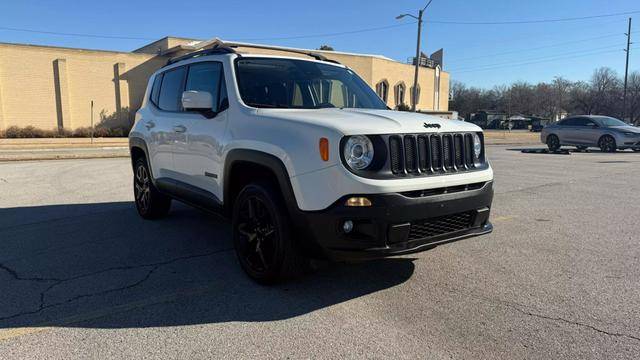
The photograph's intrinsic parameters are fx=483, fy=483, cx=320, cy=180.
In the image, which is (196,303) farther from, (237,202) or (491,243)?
(491,243)

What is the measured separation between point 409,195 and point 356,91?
214 cm

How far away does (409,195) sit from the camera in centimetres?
359

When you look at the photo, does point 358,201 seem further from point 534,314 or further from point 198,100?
point 198,100

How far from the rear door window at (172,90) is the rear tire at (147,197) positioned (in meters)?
1.01

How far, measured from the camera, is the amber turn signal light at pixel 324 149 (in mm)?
3478

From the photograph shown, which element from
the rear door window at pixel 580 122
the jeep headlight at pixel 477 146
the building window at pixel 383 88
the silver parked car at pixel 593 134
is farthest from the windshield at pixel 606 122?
the building window at pixel 383 88

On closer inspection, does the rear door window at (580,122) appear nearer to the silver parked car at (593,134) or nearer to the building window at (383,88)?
the silver parked car at (593,134)

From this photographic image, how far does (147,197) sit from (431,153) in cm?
→ 443

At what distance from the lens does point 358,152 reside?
11.6 feet

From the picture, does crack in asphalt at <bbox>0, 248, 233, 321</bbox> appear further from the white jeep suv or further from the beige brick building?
the beige brick building

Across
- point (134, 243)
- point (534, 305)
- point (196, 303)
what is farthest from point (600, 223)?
point (134, 243)

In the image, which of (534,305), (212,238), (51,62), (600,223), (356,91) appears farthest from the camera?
(51,62)

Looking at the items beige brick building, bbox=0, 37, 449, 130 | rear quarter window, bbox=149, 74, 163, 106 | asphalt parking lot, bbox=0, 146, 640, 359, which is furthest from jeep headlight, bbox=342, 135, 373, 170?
beige brick building, bbox=0, 37, 449, 130

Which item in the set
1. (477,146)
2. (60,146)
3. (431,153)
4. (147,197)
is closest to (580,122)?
(477,146)
